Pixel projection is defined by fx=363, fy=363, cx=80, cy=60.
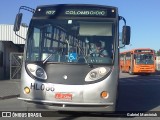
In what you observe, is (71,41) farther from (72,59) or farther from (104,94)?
Result: (104,94)

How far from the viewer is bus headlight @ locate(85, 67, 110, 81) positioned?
31.7ft

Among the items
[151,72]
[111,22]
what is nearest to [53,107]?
[111,22]

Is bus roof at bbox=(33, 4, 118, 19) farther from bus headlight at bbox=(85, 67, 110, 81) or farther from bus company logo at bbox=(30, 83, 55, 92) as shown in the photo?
bus company logo at bbox=(30, 83, 55, 92)

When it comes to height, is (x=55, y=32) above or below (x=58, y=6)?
below

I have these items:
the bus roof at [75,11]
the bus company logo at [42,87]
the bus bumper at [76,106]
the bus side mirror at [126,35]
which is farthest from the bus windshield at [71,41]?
the bus bumper at [76,106]

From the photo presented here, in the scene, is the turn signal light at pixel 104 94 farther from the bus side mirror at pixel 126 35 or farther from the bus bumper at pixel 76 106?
the bus side mirror at pixel 126 35

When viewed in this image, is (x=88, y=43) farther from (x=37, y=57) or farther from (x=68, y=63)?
(x=37, y=57)

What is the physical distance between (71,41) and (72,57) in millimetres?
480

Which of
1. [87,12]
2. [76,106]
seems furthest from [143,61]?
[76,106]

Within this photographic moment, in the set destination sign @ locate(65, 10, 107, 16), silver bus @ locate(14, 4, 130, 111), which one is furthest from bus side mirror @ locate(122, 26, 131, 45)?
destination sign @ locate(65, 10, 107, 16)

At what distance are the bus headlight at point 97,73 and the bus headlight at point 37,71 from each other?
117 centimetres

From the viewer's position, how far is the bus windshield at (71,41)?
33.1 ft

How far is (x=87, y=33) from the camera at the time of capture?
1025cm

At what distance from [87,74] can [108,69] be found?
593 millimetres
